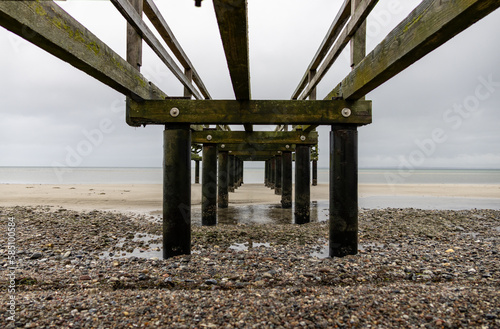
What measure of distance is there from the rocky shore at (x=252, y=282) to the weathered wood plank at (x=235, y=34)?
2644mm

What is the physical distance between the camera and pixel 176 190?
16.7ft

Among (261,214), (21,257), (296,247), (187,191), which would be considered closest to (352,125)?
(296,247)

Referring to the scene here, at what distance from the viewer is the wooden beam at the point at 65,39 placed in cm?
223

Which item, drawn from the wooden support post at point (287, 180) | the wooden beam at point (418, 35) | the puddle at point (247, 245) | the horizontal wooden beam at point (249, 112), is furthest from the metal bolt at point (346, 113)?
the wooden support post at point (287, 180)

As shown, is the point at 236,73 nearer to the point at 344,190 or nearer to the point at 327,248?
the point at 344,190

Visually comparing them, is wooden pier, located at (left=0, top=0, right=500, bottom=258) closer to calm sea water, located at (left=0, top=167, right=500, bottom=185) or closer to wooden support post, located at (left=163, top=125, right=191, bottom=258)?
wooden support post, located at (left=163, top=125, right=191, bottom=258)

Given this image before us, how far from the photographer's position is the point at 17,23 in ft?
7.25

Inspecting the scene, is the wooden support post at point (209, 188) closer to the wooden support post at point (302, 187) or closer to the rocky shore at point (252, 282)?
the rocky shore at point (252, 282)

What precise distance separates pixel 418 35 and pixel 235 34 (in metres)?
1.68

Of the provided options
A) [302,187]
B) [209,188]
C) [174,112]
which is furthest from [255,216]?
[174,112]

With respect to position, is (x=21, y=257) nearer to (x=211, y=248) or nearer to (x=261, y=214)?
(x=211, y=248)

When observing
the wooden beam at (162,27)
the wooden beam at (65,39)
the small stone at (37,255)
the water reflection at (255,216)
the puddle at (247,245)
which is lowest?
the water reflection at (255,216)

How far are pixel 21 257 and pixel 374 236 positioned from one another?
7033 millimetres

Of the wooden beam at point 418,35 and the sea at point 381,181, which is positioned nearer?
the wooden beam at point 418,35
